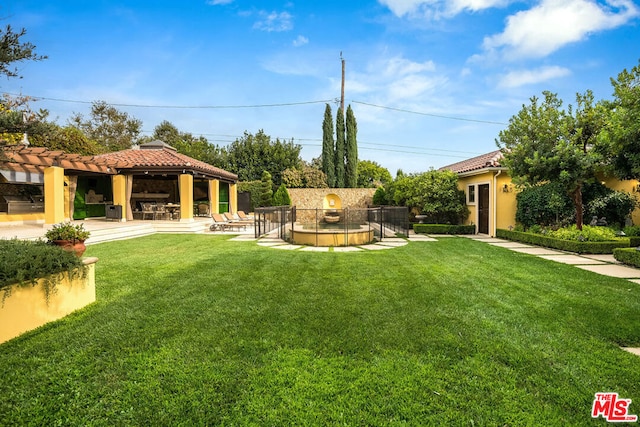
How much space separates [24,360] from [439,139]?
35637 millimetres

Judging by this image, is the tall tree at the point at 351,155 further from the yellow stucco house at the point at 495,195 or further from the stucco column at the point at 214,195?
the yellow stucco house at the point at 495,195

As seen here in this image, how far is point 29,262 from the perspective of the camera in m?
3.45

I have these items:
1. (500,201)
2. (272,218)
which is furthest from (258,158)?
(500,201)

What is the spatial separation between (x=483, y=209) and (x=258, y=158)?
2324 cm

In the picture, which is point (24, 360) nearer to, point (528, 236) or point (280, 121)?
point (528, 236)

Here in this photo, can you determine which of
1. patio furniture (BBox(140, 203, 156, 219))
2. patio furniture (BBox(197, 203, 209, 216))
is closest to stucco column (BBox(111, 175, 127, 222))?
patio furniture (BBox(140, 203, 156, 219))

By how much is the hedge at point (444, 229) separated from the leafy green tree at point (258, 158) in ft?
64.5

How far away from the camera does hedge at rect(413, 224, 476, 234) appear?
45.5ft

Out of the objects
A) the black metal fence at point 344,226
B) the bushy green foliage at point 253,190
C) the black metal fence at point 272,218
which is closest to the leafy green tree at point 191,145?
the bushy green foliage at point 253,190

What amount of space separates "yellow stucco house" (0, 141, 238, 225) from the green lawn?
8.86 m

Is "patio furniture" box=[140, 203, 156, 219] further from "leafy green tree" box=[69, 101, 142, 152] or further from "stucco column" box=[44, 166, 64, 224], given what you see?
"leafy green tree" box=[69, 101, 142, 152]

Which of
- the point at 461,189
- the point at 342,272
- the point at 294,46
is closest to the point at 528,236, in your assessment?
the point at 461,189

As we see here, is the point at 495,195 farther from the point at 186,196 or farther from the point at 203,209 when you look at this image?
the point at 203,209

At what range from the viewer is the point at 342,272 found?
20.5ft
